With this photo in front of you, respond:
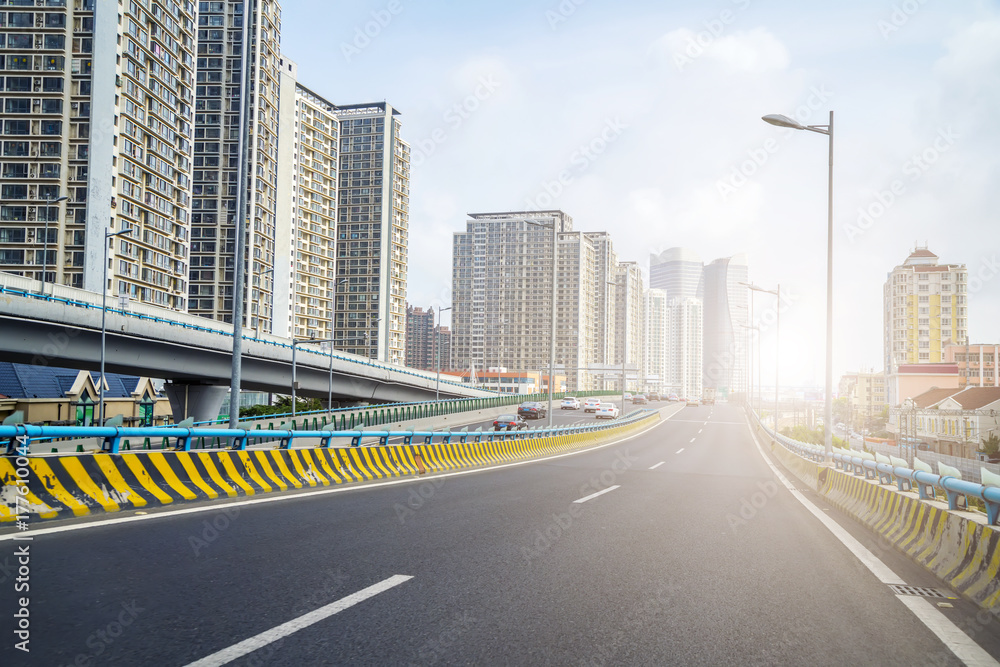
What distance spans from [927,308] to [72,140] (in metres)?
138

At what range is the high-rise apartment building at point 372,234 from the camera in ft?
406

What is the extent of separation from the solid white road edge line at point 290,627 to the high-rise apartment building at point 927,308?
143 meters

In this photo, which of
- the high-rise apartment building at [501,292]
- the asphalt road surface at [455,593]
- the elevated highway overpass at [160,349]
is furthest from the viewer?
the high-rise apartment building at [501,292]

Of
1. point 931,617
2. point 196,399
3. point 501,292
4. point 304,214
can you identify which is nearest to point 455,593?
point 931,617

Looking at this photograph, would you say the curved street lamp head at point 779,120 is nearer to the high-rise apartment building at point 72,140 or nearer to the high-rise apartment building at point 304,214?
the high-rise apartment building at point 72,140

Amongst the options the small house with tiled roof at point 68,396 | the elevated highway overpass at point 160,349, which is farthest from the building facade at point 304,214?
the elevated highway overpass at point 160,349

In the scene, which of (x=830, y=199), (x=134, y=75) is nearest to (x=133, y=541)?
(x=830, y=199)

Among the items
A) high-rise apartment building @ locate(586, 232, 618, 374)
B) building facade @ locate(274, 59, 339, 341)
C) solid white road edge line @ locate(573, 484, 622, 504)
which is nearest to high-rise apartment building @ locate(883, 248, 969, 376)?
high-rise apartment building @ locate(586, 232, 618, 374)

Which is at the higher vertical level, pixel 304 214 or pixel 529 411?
pixel 304 214

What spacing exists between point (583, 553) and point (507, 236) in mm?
159114

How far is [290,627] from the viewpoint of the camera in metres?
4.21

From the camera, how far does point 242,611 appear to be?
451 centimetres

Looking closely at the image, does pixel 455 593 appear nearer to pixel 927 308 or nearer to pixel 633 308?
pixel 927 308

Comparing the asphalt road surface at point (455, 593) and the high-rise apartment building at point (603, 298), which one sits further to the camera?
the high-rise apartment building at point (603, 298)
